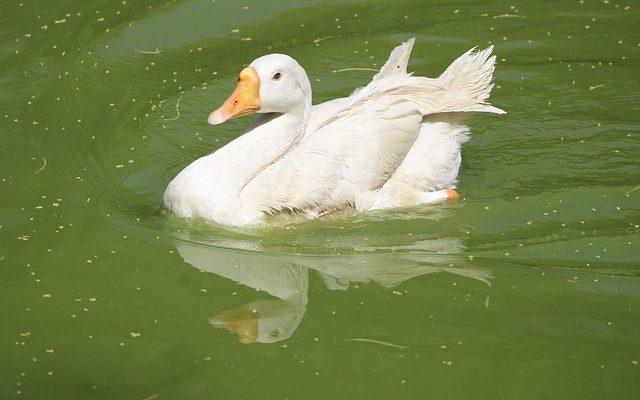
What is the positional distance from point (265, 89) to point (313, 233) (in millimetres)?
1076

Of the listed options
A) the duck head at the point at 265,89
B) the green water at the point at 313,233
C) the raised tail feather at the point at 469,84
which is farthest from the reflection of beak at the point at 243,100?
the raised tail feather at the point at 469,84

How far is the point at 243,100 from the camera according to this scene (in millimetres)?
8031

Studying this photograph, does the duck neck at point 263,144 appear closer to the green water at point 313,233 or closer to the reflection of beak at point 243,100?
the reflection of beak at point 243,100

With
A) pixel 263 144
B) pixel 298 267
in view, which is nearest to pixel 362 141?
pixel 263 144

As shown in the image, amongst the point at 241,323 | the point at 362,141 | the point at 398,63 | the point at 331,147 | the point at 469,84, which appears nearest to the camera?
the point at 241,323

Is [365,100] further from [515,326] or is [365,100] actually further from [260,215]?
[515,326]

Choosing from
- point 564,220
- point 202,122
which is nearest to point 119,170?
point 202,122

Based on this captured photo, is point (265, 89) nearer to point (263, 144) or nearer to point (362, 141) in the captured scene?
point (263, 144)

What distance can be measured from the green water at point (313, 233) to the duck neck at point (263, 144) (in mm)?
494

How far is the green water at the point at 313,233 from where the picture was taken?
613 centimetres

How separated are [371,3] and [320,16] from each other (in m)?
0.56

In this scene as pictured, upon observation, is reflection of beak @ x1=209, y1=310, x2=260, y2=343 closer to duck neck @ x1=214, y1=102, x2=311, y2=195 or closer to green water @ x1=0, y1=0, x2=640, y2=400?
green water @ x1=0, y1=0, x2=640, y2=400

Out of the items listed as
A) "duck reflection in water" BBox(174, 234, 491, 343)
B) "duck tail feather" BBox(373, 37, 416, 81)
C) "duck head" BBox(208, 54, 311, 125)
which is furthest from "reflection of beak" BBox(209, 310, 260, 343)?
"duck tail feather" BBox(373, 37, 416, 81)

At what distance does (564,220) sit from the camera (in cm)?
806
